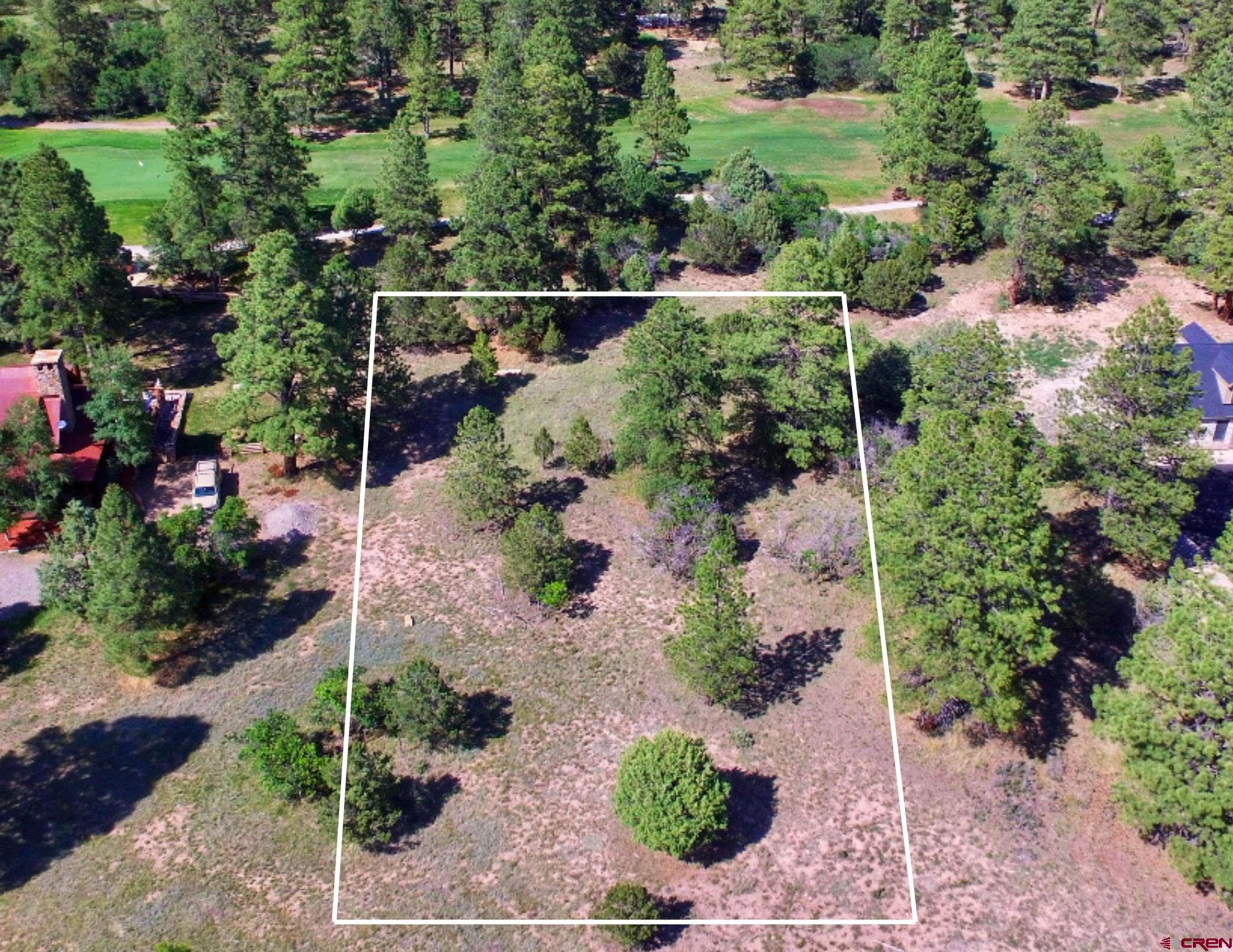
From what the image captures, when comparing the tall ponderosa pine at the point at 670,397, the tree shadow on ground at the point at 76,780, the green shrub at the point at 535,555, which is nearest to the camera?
the tree shadow on ground at the point at 76,780

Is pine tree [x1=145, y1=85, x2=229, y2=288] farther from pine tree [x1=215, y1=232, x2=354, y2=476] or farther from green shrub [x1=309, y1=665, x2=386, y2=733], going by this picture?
green shrub [x1=309, y1=665, x2=386, y2=733]

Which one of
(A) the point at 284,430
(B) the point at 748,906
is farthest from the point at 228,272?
(B) the point at 748,906

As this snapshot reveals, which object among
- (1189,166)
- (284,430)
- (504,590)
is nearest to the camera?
(504,590)

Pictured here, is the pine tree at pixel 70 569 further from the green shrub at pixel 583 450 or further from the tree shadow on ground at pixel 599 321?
the tree shadow on ground at pixel 599 321

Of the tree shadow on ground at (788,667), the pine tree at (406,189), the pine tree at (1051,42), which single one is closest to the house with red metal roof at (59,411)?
the pine tree at (406,189)

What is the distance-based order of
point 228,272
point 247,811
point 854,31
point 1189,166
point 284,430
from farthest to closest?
point 854,31
point 1189,166
point 228,272
point 284,430
point 247,811

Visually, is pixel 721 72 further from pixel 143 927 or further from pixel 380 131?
pixel 143 927

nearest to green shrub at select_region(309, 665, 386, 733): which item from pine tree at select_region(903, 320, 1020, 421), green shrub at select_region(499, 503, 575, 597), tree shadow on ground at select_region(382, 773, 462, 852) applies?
tree shadow on ground at select_region(382, 773, 462, 852)
